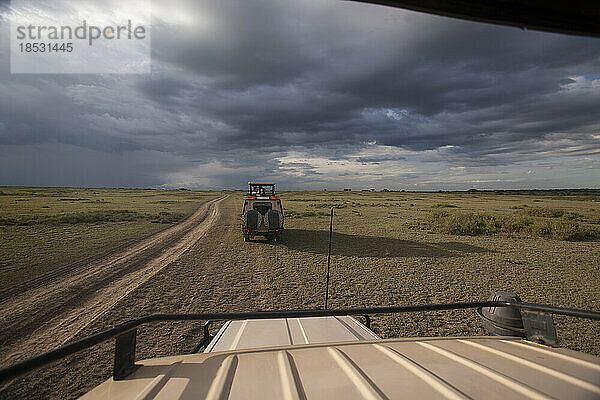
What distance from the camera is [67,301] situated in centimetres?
626

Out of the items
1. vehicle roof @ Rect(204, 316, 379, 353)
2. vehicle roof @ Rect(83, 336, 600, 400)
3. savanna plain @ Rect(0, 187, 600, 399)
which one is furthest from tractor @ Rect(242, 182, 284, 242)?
vehicle roof @ Rect(83, 336, 600, 400)

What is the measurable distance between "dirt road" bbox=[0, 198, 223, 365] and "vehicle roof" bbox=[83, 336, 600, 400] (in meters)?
4.39

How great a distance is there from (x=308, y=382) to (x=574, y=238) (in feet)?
68.9

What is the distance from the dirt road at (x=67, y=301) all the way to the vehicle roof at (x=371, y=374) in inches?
173

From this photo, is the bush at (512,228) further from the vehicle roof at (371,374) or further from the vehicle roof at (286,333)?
the vehicle roof at (371,374)

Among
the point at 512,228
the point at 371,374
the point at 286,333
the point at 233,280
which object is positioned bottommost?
the point at 233,280

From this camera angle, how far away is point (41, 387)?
3576mm

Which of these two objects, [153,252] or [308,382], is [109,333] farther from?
[153,252]

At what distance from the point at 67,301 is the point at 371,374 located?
7424 mm

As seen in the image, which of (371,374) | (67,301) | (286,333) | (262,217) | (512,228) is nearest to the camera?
(371,374)

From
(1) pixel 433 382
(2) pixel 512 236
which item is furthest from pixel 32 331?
(2) pixel 512 236

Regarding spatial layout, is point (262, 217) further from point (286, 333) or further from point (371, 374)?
point (371, 374)

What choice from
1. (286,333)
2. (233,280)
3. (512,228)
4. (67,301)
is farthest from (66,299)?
(512,228)

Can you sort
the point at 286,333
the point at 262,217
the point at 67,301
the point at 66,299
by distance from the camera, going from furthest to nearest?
the point at 262,217, the point at 66,299, the point at 67,301, the point at 286,333
